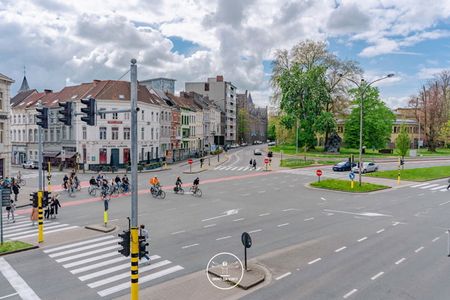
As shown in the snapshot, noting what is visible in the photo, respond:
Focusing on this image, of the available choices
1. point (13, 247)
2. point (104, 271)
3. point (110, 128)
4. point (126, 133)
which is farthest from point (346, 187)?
point (110, 128)

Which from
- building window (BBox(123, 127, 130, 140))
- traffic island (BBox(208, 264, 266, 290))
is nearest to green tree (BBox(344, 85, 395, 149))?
building window (BBox(123, 127, 130, 140))

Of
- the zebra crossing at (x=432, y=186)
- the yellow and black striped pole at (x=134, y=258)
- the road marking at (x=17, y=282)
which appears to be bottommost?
the road marking at (x=17, y=282)

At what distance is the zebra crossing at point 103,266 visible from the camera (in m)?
13.0

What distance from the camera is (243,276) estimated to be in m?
13.3

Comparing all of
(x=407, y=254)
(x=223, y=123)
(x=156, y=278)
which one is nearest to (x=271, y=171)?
(x=407, y=254)

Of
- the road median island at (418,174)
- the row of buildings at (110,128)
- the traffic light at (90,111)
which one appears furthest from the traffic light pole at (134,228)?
the road median island at (418,174)

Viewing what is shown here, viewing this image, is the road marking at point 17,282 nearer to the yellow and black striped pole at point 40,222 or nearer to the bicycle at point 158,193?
the yellow and black striped pole at point 40,222

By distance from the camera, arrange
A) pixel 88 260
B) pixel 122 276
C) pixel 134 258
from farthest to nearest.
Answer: pixel 88 260, pixel 122 276, pixel 134 258

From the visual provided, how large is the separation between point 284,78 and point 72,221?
59934 millimetres

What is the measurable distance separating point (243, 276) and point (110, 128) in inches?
1994

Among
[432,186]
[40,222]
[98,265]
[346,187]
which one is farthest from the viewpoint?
[432,186]

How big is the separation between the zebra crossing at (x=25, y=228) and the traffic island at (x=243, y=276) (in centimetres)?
1111

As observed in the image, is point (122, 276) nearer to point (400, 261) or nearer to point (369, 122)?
point (400, 261)

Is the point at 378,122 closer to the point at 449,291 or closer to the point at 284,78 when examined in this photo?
the point at 284,78
